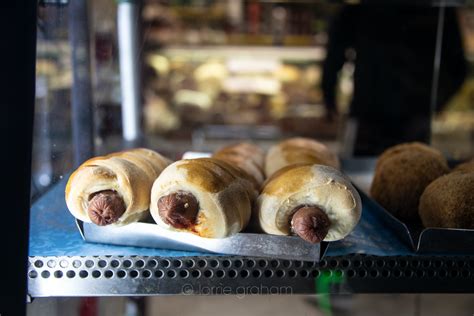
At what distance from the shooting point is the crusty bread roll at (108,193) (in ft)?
2.19

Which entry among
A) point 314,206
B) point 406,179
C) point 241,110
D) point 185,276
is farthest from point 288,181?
point 241,110

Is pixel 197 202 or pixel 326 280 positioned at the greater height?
pixel 197 202

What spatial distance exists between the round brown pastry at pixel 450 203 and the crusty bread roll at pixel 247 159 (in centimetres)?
27

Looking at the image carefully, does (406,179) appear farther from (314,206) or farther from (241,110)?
(241,110)

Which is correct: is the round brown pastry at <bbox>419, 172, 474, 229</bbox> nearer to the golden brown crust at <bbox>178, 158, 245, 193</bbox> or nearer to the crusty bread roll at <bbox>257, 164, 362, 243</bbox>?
the crusty bread roll at <bbox>257, 164, 362, 243</bbox>

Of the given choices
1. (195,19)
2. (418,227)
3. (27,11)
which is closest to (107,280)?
(27,11)

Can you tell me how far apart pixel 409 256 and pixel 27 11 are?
56 centimetres

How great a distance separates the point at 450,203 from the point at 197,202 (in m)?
0.38

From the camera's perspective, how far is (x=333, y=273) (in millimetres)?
707

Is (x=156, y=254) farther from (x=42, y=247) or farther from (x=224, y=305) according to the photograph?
(x=224, y=305)

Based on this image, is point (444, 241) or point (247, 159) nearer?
point (444, 241)

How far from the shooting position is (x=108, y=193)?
0.68 metres

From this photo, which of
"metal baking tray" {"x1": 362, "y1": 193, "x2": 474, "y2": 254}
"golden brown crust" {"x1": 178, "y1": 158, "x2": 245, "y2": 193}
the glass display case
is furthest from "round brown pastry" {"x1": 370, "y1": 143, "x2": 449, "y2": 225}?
"golden brown crust" {"x1": 178, "y1": 158, "x2": 245, "y2": 193}

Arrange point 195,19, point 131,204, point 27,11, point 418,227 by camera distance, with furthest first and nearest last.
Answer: point 195,19
point 418,227
point 131,204
point 27,11
